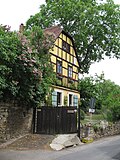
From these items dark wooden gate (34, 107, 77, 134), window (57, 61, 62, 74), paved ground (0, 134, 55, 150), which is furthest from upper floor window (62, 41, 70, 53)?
paved ground (0, 134, 55, 150)

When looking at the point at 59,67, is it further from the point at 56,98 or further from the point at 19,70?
the point at 19,70

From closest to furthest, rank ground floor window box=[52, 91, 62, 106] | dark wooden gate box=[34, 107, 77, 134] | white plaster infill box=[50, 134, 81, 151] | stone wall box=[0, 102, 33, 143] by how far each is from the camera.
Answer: white plaster infill box=[50, 134, 81, 151]
stone wall box=[0, 102, 33, 143]
dark wooden gate box=[34, 107, 77, 134]
ground floor window box=[52, 91, 62, 106]

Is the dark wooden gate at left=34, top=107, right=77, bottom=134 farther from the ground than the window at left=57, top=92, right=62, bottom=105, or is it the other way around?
the window at left=57, top=92, right=62, bottom=105

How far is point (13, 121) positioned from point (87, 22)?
21.9 meters

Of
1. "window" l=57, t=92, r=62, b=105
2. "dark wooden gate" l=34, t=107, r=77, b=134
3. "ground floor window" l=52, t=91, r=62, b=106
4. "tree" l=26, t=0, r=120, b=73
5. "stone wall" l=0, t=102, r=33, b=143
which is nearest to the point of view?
"stone wall" l=0, t=102, r=33, b=143

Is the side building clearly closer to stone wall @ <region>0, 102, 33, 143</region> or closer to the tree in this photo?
the tree

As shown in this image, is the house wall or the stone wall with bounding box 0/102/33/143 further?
the house wall

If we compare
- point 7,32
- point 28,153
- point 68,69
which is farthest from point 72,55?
point 28,153

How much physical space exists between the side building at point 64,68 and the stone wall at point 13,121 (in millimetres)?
9459

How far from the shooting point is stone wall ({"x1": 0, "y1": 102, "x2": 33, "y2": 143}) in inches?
593

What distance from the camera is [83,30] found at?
34844 mm

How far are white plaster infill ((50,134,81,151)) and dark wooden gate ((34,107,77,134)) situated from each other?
0.76 metres

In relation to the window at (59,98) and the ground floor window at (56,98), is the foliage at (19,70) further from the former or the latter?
the window at (59,98)

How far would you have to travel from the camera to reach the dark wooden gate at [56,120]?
17406mm
